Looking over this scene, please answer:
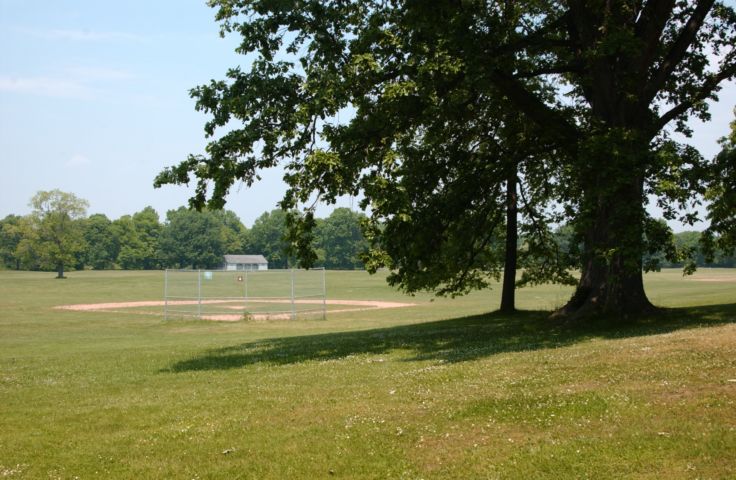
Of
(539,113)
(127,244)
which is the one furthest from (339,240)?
(539,113)

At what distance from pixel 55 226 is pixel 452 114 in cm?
10652

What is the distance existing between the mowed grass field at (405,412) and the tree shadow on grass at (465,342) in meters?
0.17

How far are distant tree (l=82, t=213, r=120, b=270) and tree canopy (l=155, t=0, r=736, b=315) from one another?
505 feet

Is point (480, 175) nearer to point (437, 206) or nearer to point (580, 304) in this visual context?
point (437, 206)

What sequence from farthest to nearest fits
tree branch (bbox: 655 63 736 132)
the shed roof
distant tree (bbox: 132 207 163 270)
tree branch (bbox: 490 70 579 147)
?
1. distant tree (bbox: 132 207 163 270)
2. the shed roof
3. tree branch (bbox: 655 63 736 132)
4. tree branch (bbox: 490 70 579 147)

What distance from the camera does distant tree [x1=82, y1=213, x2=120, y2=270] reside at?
162125 millimetres

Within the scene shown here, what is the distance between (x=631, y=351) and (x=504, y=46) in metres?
9.51

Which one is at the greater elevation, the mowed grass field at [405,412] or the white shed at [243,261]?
the white shed at [243,261]

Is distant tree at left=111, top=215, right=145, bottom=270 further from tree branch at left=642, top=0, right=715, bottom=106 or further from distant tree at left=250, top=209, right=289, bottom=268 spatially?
tree branch at left=642, top=0, right=715, bottom=106

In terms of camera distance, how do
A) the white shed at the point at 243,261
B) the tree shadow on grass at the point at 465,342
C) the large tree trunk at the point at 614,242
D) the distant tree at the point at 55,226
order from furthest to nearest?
the white shed at the point at 243,261 → the distant tree at the point at 55,226 → the large tree trunk at the point at 614,242 → the tree shadow on grass at the point at 465,342

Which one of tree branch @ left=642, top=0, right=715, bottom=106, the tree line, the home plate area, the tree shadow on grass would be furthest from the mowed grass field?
the tree line

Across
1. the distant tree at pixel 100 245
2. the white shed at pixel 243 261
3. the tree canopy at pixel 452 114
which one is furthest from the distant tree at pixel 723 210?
the distant tree at pixel 100 245

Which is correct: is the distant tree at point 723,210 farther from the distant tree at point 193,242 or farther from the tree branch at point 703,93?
the distant tree at point 193,242

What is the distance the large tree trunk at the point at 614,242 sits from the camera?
1656 centimetres
